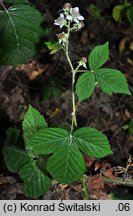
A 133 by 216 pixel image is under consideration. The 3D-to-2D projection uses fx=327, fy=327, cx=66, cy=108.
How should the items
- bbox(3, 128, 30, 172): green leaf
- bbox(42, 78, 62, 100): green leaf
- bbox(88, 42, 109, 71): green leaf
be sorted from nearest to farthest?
bbox(88, 42, 109, 71): green leaf
bbox(3, 128, 30, 172): green leaf
bbox(42, 78, 62, 100): green leaf

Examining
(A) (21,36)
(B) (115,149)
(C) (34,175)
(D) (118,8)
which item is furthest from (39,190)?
(D) (118,8)

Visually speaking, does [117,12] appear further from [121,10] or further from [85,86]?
[85,86]

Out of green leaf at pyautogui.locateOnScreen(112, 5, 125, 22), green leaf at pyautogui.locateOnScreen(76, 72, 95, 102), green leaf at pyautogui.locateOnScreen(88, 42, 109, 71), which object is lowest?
green leaf at pyautogui.locateOnScreen(76, 72, 95, 102)

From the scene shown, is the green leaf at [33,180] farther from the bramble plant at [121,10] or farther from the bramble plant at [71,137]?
the bramble plant at [121,10]

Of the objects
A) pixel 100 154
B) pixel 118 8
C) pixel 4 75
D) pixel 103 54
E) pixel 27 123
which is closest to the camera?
pixel 100 154

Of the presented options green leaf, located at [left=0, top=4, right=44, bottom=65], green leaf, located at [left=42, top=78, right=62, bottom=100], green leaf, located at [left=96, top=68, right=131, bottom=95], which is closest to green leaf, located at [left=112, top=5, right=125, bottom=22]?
green leaf, located at [left=42, top=78, right=62, bottom=100]

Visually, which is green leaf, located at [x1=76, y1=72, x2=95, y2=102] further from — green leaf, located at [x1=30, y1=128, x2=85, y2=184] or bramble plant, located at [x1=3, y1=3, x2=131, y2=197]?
green leaf, located at [x1=30, y1=128, x2=85, y2=184]

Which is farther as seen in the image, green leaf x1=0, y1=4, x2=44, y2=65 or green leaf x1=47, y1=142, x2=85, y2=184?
green leaf x1=0, y1=4, x2=44, y2=65

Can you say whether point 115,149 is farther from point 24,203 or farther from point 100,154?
point 100,154
